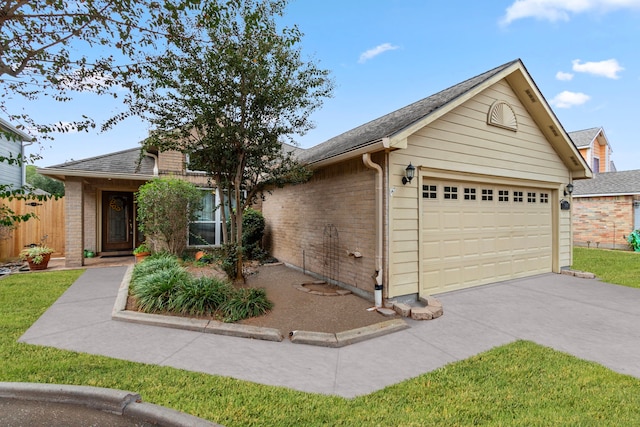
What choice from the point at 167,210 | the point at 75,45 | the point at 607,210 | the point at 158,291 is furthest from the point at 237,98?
the point at 607,210

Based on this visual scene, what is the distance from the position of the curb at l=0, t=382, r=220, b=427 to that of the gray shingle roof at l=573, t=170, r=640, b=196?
18.8m

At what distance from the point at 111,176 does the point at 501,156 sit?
11.3 meters

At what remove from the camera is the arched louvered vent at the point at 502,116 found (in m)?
6.97

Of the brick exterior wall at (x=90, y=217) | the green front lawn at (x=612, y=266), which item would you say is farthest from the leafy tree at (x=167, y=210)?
the green front lawn at (x=612, y=266)

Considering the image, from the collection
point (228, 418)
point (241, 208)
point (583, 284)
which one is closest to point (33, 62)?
point (241, 208)

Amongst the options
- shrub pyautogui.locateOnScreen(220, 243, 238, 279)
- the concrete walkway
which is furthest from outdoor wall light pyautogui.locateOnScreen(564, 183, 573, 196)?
shrub pyautogui.locateOnScreen(220, 243, 238, 279)

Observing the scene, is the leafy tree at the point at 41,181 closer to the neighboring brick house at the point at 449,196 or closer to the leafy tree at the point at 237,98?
the leafy tree at the point at 237,98

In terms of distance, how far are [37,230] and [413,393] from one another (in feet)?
43.8

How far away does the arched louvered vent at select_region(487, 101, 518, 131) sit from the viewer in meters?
6.97

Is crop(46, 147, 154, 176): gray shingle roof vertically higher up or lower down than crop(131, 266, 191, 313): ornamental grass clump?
higher up

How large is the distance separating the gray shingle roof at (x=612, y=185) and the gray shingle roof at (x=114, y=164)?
1978cm

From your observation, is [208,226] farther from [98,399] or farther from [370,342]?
[98,399]

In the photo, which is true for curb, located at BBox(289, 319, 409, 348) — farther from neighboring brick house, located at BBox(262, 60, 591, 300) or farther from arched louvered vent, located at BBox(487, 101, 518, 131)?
arched louvered vent, located at BBox(487, 101, 518, 131)

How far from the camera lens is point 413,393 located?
297 cm
